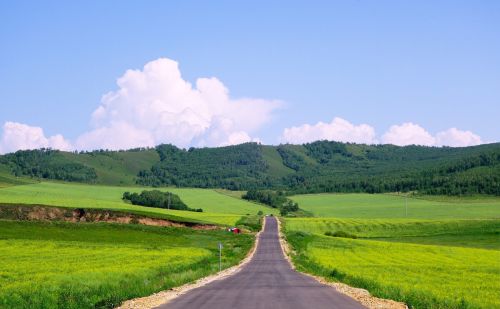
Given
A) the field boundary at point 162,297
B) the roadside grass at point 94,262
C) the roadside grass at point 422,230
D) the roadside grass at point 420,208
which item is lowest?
the field boundary at point 162,297

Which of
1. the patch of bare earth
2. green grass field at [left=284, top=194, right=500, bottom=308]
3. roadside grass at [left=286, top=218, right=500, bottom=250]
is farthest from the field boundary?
roadside grass at [left=286, top=218, right=500, bottom=250]

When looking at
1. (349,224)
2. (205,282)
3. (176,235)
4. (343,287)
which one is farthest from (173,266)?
(349,224)

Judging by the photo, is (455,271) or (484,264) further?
(484,264)

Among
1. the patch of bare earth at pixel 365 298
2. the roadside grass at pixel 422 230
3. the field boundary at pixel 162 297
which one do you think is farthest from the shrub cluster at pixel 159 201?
the patch of bare earth at pixel 365 298

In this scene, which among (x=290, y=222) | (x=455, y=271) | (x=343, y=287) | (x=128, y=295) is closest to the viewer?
(x=128, y=295)

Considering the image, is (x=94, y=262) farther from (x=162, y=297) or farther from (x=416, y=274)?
(x=416, y=274)

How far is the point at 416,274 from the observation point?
44.6 metres

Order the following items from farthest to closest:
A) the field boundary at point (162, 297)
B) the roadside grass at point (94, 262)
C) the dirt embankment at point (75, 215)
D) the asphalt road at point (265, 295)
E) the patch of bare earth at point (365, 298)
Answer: the dirt embankment at point (75, 215) → the roadside grass at point (94, 262) → the field boundary at point (162, 297) → the patch of bare earth at point (365, 298) → the asphalt road at point (265, 295)

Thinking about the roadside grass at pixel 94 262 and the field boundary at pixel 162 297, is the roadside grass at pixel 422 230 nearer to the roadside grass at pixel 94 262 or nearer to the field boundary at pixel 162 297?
the roadside grass at pixel 94 262

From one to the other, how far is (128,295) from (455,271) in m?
29.5

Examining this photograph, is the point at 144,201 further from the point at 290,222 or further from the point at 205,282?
the point at 205,282

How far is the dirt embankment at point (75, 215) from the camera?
357ft

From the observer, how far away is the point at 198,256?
62938 millimetres

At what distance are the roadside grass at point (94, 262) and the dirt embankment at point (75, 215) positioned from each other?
14202mm
